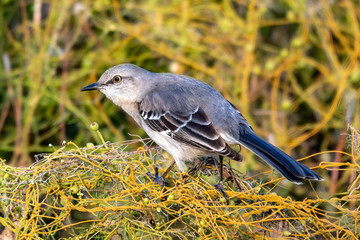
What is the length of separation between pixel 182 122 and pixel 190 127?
0.34ft

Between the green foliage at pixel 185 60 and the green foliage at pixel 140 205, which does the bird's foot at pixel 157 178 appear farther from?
the green foliage at pixel 185 60

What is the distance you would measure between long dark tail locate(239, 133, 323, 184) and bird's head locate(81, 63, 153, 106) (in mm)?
1180

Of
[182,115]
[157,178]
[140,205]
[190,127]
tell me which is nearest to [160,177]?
[157,178]

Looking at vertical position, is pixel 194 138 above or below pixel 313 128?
above

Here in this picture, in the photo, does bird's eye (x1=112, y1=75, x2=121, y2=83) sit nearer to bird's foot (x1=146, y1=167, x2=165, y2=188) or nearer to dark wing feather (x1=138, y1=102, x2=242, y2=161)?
dark wing feather (x1=138, y1=102, x2=242, y2=161)

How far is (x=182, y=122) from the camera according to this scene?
4.76m

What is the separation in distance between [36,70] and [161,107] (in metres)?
2.79

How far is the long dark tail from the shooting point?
4031 mm

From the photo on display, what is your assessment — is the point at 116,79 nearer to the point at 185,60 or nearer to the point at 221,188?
the point at 221,188

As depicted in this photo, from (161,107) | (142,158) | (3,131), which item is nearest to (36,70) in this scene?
(3,131)

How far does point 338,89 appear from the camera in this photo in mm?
7086

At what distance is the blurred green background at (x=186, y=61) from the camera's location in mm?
7039

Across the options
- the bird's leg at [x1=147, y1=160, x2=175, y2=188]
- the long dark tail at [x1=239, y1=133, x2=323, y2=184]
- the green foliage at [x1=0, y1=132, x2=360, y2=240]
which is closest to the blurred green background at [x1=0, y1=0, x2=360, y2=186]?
the long dark tail at [x1=239, y1=133, x2=323, y2=184]

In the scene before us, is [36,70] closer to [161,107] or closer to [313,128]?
[161,107]
